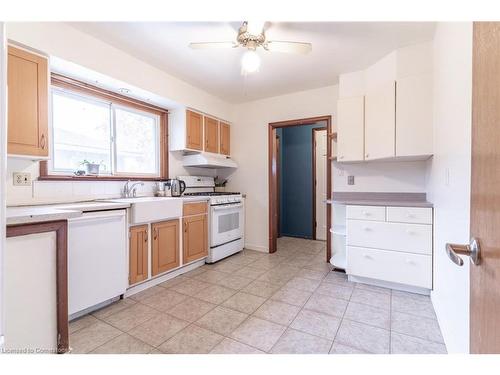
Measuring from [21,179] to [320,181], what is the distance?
4.08m

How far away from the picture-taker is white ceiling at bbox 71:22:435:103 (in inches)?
79.1

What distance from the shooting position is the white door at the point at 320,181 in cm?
446

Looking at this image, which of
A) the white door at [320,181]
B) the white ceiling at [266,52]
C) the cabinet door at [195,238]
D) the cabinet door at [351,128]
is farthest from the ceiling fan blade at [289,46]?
the white door at [320,181]

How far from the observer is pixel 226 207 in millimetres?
3447

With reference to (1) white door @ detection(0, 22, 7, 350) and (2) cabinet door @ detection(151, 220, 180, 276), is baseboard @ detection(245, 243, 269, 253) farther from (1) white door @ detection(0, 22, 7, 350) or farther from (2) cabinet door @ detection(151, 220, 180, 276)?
(1) white door @ detection(0, 22, 7, 350)

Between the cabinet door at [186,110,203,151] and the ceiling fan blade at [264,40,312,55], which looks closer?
the ceiling fan blade at [264,40,312,55]

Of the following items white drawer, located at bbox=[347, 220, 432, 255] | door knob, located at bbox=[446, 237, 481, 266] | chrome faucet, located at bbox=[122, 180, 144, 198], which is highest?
chrome faucet, located at bbox=[122, 180, 144, 198]

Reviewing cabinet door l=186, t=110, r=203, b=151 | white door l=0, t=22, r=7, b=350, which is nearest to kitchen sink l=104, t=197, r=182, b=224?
cabinet door l=186, t=110, r=203, b=151

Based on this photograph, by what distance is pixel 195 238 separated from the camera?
3.01m

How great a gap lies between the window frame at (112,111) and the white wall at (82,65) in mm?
63

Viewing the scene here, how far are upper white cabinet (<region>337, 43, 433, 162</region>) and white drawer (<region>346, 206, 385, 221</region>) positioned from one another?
1.74 ft

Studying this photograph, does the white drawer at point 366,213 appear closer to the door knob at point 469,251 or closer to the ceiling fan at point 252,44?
the ceiling fan at point 252,44

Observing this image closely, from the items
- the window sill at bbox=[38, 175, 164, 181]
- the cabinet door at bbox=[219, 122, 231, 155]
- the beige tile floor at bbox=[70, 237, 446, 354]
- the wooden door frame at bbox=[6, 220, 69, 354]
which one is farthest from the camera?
the cabinet door at bbox=[219, 122, 231, 155]

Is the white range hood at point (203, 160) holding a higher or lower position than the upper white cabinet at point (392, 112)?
lower
